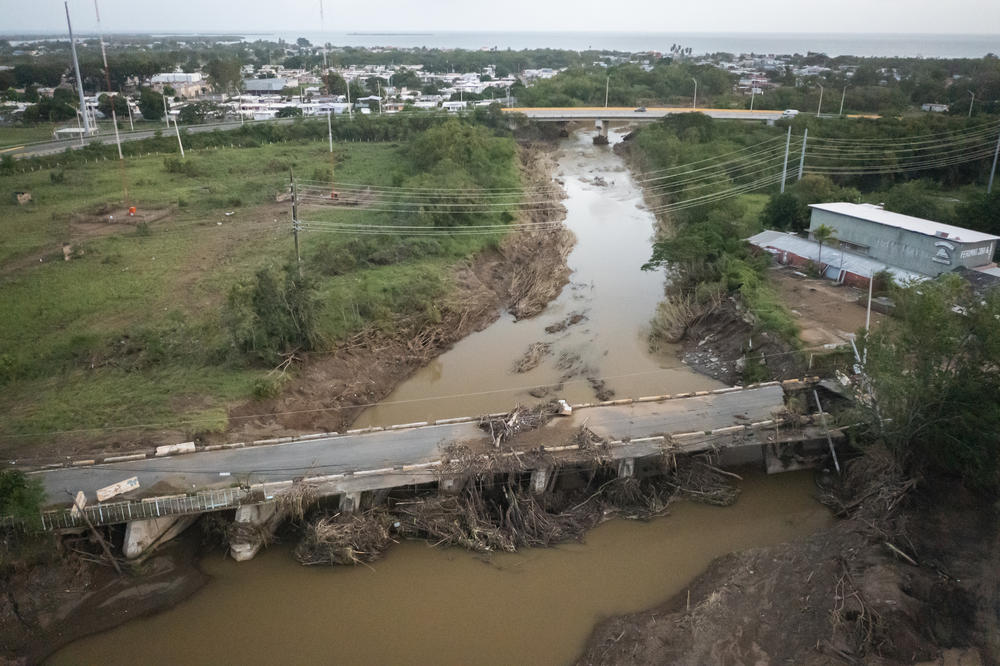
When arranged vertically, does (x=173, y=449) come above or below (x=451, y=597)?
above

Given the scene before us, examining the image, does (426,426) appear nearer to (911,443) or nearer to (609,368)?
(609,368)

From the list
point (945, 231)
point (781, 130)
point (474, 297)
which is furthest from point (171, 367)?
point (781, 130)

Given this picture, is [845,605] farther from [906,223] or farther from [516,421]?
[906,223]

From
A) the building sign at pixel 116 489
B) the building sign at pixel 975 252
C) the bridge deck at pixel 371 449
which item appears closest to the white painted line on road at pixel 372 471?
the bridge deck at pixel 371 449

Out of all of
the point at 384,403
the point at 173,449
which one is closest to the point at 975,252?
the point at 384,403

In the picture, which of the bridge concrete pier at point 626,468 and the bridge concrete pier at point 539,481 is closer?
the bridge concrete pier at point 539,481

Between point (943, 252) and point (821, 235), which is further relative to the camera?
point (821, 235)

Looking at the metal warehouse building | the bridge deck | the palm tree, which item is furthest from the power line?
the metal warehouse building

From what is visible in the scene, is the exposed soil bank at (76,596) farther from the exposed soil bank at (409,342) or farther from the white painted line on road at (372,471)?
the exposed soil bank at (409,342)
